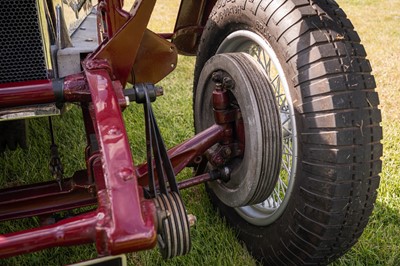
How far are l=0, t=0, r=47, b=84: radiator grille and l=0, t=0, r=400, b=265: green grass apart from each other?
844 millimetres

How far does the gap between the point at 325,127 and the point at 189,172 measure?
1.32m

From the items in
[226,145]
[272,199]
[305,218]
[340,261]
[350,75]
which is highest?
[350,75]

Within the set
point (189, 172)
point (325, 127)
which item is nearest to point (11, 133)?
point (189, 172)

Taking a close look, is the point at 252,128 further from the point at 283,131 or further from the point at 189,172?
the point at 189,172

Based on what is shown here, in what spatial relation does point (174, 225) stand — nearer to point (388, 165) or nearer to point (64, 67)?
point (64, 67)

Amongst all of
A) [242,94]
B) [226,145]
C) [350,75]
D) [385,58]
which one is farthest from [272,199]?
[385,58]

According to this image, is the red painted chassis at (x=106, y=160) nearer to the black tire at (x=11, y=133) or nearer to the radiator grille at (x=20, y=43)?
the radiator grille at (x=20, y=43)

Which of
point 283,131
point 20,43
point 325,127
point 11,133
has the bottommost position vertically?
point 11,133

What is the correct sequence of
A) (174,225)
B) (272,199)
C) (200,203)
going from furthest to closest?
(200,203) < (272,199) < (174,225)

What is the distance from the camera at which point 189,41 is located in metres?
2.79

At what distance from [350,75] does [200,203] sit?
46.1 inches

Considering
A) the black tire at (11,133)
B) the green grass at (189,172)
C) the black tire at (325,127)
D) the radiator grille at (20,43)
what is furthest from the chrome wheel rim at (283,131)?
the black tire at (11,133)

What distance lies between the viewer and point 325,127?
1604 mm

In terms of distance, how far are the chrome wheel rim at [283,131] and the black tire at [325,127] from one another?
0.02 metres
